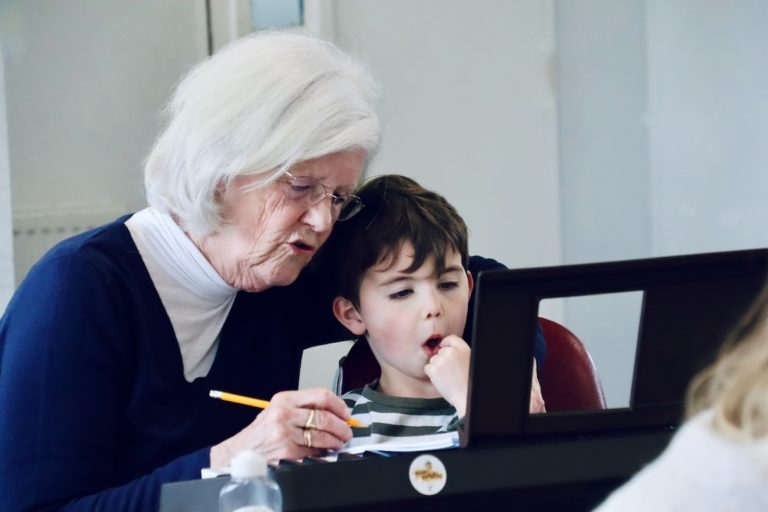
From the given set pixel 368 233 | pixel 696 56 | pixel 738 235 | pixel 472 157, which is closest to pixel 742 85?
pixel 696 56

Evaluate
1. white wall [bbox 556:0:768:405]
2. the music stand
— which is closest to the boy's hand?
the music stand

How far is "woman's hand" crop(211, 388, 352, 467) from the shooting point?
129cm

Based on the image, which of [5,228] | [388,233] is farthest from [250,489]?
[5,228]

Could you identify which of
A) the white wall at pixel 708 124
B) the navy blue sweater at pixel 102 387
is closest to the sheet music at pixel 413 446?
the navy blue sweater at pixel 102 387

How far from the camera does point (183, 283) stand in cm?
160

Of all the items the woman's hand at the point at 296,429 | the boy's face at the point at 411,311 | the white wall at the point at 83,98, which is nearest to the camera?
the woman's hand at the point at 296,429

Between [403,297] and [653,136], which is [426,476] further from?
[653,136]

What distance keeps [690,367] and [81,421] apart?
0.75 meters

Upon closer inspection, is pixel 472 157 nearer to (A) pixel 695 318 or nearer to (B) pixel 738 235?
(B) pixel 738 235

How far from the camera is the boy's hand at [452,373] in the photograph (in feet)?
5.13

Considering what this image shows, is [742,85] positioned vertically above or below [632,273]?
above

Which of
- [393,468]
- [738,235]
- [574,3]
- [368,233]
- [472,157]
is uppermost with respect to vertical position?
[574,3]

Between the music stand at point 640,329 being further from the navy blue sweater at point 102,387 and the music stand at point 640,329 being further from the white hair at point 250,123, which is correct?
the white hair at point 250,123

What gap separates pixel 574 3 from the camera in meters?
3.10
